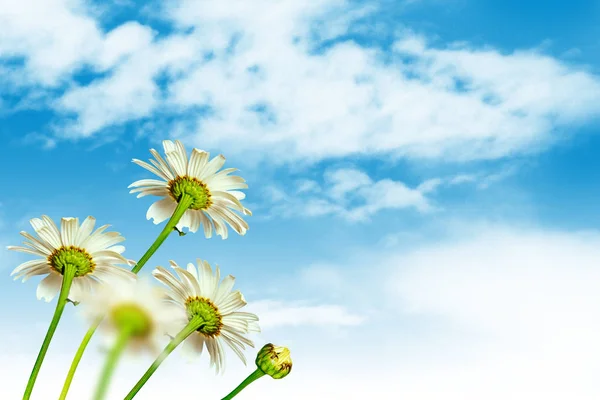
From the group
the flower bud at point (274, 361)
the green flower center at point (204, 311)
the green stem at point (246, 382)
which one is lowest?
the green stem at point (246, 382)

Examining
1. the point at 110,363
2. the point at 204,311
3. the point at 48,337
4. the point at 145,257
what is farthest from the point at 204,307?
the point at 110,363

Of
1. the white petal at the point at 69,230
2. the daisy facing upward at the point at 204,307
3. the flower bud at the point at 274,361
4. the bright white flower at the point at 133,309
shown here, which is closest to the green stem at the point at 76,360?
the daisy facing upward at the point at 204,307

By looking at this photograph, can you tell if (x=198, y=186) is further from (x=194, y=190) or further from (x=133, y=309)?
(x=133, y=309)

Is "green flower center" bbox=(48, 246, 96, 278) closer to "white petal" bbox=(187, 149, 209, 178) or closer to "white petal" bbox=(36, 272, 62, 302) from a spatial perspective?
"white petal" bbox=(36, 272, 62, 302)

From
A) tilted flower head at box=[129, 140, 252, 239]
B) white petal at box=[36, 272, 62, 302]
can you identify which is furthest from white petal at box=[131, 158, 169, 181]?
white petal at box=[36, 272, 62, 302]

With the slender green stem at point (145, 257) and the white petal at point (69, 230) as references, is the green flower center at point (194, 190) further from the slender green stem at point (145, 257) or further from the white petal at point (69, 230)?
the white petal at point (69, 230)

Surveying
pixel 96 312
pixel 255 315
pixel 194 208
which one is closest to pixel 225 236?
pixel 194 208
